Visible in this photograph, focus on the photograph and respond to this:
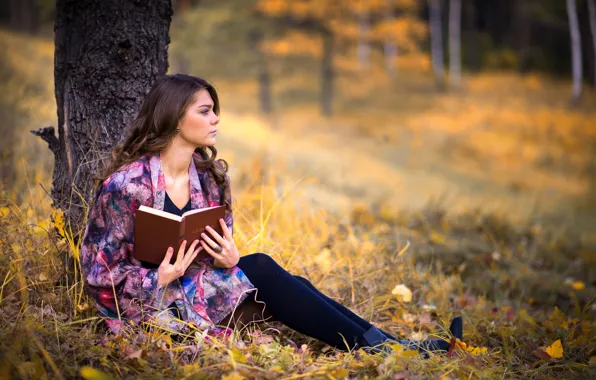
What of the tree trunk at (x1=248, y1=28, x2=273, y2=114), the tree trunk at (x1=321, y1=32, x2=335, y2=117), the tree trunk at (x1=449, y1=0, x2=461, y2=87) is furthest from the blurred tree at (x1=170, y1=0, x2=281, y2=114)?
the tree trunk at (x1=449, y1=0, x2=461, y2=87)

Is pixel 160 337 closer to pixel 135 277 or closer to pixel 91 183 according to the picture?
pixel 135 277

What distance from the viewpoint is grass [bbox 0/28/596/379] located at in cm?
230

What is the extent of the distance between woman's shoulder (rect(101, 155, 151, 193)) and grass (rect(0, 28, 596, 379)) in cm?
46

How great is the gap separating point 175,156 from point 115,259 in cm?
58

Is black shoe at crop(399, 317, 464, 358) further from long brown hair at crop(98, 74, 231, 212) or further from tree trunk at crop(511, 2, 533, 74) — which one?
tree trunk at crop(511, 2, 533, 74)

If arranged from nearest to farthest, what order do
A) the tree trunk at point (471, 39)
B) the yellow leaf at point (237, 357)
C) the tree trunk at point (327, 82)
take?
the yellow leaf at point (237, 357) < the tree trunk at point (327, 82) < the tree trunk at point (471, 39)

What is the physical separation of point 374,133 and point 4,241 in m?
15.3

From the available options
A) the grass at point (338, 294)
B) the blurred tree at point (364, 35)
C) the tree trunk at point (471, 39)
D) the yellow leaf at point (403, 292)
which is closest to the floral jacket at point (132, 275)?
the grass at point (338, 294)

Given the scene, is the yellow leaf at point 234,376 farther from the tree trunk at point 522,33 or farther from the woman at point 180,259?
the tree trunk at point 522,33

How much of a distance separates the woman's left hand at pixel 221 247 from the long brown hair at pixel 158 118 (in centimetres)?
A: 50

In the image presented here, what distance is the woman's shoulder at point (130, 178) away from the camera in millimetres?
2488

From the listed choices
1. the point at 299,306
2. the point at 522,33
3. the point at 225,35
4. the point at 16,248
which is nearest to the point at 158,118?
the point at 16,248

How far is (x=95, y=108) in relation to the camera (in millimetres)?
3084

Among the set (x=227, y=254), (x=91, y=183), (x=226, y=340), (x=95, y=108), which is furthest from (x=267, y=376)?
(x=95, y=108)
